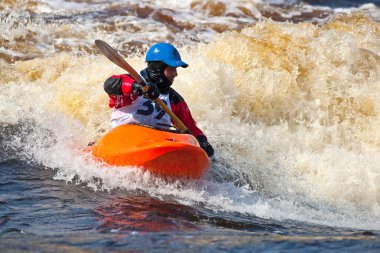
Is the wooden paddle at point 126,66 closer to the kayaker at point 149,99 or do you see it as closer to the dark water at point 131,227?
the kayaker at point 149,99

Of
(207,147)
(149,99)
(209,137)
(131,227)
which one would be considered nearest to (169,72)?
(149,99)

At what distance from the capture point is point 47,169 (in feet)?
20.5

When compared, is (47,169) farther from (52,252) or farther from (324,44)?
(324,44)

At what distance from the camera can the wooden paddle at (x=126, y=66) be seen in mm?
5702

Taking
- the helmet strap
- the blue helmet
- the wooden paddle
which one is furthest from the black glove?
the blue helmet

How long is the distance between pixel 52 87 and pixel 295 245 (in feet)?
16.6

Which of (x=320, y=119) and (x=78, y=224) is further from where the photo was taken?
(x=320, y=119)

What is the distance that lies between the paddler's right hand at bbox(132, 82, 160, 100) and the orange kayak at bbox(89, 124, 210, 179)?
34cm

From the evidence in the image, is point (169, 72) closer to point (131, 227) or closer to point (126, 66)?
point (126, 66)

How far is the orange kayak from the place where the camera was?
5.54m

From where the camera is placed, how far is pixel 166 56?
601 centimetres

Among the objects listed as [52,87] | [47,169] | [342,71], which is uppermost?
[342,71]

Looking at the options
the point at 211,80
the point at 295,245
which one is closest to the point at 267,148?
the point at 211,80

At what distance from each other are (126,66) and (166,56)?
1.30 feet
